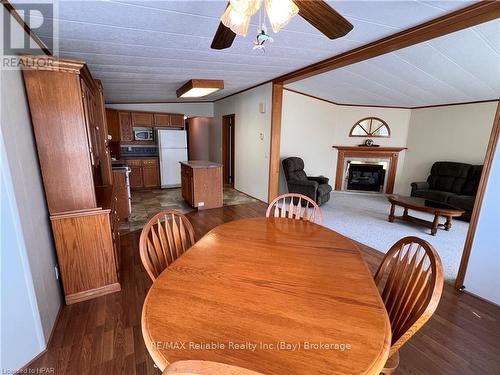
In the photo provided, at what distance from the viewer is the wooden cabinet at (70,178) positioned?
1705 millimetres

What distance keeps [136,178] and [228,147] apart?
2.57 m

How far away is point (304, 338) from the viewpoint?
0.80 metres

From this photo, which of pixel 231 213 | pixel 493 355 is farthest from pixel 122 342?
pixel 231 213

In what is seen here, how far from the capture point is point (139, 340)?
5.38ft

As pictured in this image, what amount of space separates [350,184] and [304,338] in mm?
6285

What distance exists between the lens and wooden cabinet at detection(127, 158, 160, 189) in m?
6.00

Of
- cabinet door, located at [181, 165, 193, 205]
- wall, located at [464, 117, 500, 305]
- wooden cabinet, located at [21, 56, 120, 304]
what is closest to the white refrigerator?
cabinet door, located at [181, 165, 193, 205]

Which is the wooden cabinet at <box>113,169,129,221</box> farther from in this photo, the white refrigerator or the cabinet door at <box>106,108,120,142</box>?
the cabinet door at <box>106,108,120,142</box>

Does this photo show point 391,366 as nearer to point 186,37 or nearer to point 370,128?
point 186,37

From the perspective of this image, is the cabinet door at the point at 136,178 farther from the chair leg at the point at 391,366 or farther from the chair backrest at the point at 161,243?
the chair leg at the point at 391,366

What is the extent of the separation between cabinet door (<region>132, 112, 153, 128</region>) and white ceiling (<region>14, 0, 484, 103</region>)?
7.98 feet

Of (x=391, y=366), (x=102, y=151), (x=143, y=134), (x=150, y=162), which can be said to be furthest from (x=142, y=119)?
(x=391, y=366)

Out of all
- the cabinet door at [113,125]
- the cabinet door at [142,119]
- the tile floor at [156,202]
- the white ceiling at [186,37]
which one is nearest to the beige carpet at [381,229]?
the tile floor at [156,202]

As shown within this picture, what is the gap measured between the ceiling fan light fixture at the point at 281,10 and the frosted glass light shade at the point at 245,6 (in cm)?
9
